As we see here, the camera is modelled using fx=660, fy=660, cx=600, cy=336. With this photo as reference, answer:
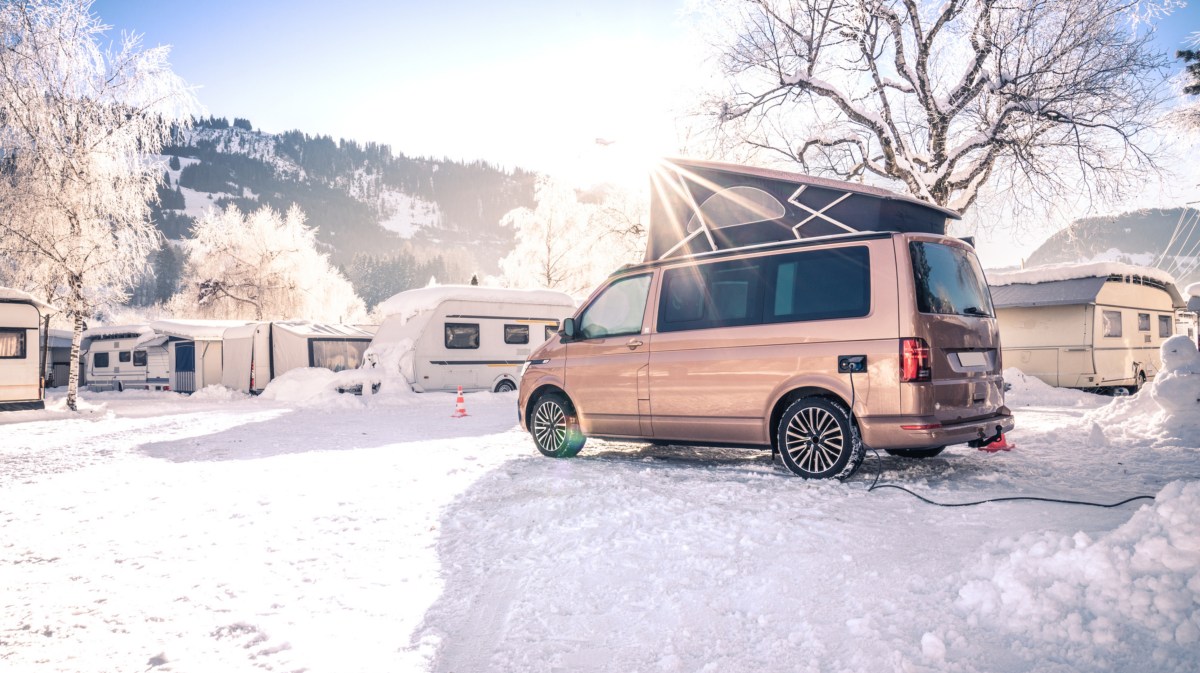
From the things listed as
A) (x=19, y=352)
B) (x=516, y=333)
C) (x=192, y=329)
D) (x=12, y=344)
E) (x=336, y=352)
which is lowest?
(x=336, y=352)

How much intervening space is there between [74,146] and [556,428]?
16.9 m

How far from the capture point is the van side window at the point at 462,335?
56.1 feet

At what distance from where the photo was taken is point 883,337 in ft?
17.1

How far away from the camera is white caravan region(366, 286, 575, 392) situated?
16.8m

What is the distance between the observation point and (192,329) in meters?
22.9

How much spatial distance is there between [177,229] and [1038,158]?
15890cm

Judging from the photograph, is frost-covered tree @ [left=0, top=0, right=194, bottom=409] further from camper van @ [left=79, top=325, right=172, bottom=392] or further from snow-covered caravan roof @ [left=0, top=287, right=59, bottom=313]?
camper van @ [left=79, top=325, right=172, bottom=392]

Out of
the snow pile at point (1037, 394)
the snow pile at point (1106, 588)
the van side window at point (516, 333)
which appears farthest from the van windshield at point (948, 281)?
the van side window at point (516, 333)

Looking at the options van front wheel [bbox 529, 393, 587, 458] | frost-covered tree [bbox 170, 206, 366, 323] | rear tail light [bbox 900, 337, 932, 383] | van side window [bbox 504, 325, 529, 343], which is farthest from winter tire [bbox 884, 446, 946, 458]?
frost-covered tree [bbox 170, 206, 366, 323]

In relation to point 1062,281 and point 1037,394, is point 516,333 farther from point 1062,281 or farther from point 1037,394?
point 1062,281

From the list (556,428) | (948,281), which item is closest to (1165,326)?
(948,281)

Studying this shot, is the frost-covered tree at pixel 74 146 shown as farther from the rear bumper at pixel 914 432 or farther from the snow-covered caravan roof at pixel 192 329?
the rear bumper at pixel 914 432

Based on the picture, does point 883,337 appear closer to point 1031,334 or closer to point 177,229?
point 1031,334

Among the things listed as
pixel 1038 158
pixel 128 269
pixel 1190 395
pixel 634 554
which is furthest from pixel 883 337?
pixel 128 269
